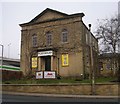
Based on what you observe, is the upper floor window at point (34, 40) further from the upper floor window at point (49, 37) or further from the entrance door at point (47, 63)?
Answer: the entrance door at point (47, 63)

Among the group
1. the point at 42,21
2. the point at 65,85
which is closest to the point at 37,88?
the point at 65,85

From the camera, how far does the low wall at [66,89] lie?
84.9ft

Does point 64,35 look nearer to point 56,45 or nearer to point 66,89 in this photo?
point 56,45

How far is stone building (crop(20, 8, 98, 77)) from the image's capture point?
36.6 m

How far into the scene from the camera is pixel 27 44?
137ft

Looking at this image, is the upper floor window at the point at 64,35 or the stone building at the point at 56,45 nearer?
the stone building at the point at 56,45

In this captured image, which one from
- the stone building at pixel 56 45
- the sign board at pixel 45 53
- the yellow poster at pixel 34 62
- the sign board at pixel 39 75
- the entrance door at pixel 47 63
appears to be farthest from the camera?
the yellow poster at pixel 34 62

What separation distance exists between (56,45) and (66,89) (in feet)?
40.0

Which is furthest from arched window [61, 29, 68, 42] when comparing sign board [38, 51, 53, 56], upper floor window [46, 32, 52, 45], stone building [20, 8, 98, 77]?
sign board [38, 51, 53, 56]

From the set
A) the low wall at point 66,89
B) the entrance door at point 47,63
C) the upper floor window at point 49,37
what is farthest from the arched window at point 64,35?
the low wall at point 66,89

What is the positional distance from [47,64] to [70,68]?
4635 mm

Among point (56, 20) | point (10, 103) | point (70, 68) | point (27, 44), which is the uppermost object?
point (56, 20)

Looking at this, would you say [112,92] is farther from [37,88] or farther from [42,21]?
[42,21]

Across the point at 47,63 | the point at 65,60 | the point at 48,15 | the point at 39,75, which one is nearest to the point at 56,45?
the point at 65,60
